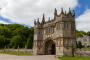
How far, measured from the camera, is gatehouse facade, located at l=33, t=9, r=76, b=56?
49.5 metres

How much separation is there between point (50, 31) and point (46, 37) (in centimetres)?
219

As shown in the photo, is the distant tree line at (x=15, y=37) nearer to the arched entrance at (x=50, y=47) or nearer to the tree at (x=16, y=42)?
the tree at (x=16, y=42)

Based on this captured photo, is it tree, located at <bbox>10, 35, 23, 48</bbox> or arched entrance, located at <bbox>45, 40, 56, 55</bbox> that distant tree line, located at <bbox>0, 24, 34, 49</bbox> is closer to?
tree, located at <bbox>10, 35, 23, 48</bbox>

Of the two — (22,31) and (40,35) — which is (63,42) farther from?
(22,31)

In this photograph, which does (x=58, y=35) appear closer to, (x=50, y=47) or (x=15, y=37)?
(x=50, y=47)

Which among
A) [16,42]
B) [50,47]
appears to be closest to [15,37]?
[16,42]

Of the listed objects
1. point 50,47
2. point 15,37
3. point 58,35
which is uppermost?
point 15,37

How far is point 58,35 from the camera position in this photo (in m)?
51.2

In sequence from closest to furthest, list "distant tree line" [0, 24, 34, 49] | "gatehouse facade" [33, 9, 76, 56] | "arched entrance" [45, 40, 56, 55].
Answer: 1. "gatehouse facade" [33, 9, 76, 56]
2. "arched entrance" [45, 40, 56, 55]
3. "distant tree line" [0, 24, 34, 49]

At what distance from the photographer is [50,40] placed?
5675cm

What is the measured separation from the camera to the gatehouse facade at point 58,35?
49.5 metres

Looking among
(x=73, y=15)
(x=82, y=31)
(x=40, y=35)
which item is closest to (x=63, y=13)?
(x=73, y=15)

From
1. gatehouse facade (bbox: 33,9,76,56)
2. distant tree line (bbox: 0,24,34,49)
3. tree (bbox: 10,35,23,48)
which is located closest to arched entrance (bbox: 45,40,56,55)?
gatehouse facade (bbox: 33,9,76,56)

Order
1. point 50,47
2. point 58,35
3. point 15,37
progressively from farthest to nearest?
point 15,37, point 50,47, point 58,35
